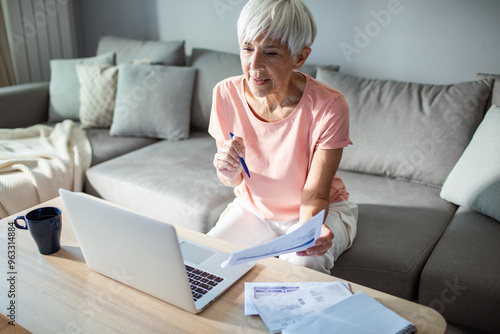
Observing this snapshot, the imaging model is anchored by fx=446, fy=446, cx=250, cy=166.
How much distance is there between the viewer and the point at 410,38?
7.32ft

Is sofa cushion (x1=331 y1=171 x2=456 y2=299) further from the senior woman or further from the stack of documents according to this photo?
the stack of documents

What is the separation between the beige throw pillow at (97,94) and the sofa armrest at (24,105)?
1.26 feet

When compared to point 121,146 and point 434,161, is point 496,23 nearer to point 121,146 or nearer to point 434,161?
point 434,161

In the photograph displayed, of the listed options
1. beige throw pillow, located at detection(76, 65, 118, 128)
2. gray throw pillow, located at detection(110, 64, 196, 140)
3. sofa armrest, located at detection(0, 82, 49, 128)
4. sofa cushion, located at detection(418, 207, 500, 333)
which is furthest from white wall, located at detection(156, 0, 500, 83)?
sofa armrest, located at detection(0, 82, 49, 128)

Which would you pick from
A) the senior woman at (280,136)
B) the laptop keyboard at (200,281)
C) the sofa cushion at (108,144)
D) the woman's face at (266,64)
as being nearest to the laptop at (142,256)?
the laptop keyboard at (200,281)

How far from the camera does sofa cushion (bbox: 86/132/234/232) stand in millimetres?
1822

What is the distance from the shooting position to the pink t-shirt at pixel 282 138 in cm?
133

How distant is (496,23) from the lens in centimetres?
202

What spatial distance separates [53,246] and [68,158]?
3.68 feet

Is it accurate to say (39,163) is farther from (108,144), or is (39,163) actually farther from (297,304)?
(297,304)

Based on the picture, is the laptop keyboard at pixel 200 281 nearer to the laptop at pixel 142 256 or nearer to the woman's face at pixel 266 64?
the laptop at pixel 142 256

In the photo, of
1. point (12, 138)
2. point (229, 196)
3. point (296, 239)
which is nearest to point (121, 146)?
point (12, 138)

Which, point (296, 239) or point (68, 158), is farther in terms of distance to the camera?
point (68, 158)

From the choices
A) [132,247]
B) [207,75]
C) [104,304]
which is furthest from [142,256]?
[207,75]
